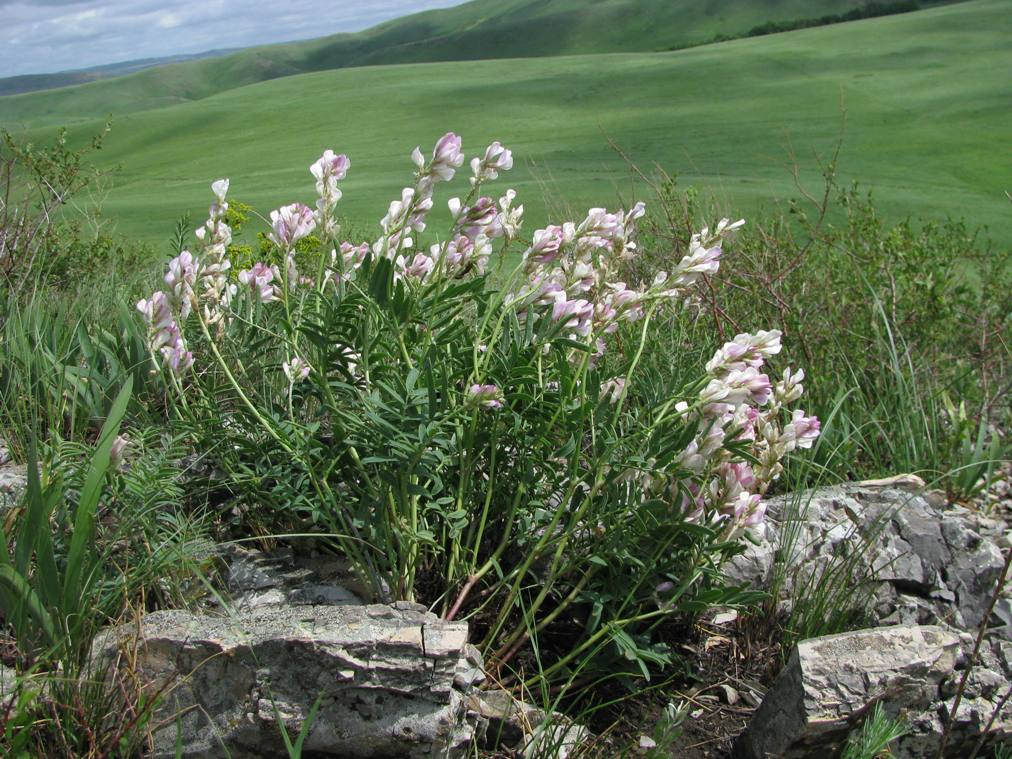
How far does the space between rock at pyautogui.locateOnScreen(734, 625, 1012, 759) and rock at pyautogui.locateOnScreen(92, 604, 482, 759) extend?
0.72 m

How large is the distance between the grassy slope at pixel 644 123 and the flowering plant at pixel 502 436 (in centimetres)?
598

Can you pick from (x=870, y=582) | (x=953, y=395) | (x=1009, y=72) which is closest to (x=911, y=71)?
(x=1009, y=72)

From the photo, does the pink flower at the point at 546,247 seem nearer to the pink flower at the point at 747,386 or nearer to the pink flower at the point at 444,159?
the pink flower at the point at 444,159

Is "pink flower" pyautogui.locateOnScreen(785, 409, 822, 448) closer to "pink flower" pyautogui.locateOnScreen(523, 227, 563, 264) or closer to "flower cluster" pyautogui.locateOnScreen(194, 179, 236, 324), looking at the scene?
"pink flower" pyautogui.locateOnScreen(523, 227, 563, 264)

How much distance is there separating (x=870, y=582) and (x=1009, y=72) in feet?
81.7

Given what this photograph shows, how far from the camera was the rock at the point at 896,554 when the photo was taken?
260 centimetres

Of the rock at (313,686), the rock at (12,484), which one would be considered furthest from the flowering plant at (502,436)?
the rock at (12,484)

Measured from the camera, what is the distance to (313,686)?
1.90 metres

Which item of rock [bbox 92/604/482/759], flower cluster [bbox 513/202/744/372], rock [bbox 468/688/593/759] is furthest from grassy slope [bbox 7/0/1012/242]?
rock [bbox 92/604/482/759]

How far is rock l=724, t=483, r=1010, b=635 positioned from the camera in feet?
8.53

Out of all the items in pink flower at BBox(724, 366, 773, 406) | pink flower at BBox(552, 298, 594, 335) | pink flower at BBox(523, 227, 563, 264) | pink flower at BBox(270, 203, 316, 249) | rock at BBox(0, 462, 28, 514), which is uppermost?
pink flower at BBox(270, 203, 316, 249)

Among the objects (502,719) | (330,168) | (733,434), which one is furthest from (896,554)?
(330,168)

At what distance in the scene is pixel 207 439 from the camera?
2445mm

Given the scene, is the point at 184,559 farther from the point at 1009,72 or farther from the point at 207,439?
the point at 1009,72
